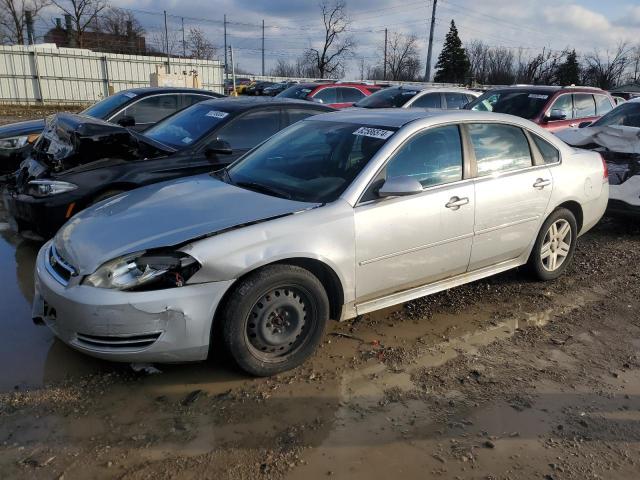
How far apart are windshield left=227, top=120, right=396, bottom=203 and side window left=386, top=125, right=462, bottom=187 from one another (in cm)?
18

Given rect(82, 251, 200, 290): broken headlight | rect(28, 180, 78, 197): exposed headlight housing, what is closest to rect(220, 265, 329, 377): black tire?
rect(82, 251, 200, 290): broken headlight

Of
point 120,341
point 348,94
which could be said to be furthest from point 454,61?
point 120,341

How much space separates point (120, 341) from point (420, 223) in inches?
81.7

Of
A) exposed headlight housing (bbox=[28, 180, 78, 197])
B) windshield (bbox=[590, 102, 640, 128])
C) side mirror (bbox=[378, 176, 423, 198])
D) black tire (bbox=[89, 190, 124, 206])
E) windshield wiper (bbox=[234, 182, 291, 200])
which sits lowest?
black tire (bbox=[89, 190, 124, 206])

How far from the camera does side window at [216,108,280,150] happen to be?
5.88m

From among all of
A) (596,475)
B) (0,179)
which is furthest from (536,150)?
(0,179)

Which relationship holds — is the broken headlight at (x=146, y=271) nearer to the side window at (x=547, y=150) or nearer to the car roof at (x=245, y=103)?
the side window at (x=547, y=150)

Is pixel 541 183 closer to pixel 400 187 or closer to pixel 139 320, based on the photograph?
pixel 400 187

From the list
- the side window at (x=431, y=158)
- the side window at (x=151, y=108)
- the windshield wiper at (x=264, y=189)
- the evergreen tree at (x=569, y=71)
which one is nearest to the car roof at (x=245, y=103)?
the windshield wiper at (x=264, y=189)

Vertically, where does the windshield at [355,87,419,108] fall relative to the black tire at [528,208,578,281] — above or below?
above

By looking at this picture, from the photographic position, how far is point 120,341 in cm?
293

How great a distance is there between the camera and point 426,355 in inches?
143

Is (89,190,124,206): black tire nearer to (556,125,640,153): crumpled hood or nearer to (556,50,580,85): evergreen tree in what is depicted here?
(556,125,640,153): crumpled hood

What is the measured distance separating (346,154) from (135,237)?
162 cm
